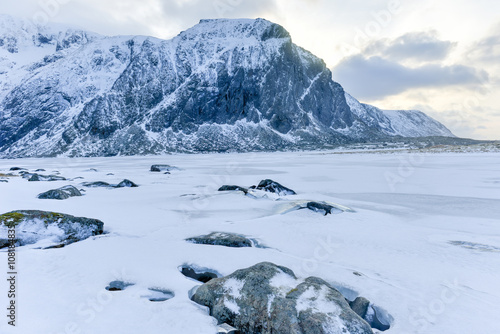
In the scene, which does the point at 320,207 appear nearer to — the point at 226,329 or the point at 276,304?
the point at 276,304

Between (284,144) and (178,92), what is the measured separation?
216 feet

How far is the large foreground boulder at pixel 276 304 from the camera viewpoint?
3.35 metres

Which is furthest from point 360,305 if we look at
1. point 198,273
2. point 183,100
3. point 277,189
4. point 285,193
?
point 183,100

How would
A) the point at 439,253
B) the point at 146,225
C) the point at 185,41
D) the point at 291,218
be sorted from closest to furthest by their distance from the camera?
the point at 439,253
the point at 146,225
the point at 291,218
the point at 185,41

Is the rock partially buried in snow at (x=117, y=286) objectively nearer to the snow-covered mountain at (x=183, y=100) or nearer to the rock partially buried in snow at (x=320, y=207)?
the rock partially buried in snow at (x=320, y=207)

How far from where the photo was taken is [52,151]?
128000 millimetres

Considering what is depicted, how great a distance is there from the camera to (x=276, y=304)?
144 inches

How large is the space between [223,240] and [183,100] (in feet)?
485

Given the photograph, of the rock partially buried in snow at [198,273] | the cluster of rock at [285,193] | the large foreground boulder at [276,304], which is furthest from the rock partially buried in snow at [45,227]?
the cluster of rock at [285,193]

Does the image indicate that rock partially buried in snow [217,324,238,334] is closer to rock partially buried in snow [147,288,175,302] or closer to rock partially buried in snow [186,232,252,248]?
rock partially buried in snow [147,288,175,302]

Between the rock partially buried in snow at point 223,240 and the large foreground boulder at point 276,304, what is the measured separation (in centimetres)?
212

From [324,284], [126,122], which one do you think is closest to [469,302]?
[324,284]

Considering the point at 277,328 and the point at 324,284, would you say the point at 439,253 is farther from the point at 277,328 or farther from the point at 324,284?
the point at 277,328

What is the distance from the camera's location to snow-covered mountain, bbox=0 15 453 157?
134 m
